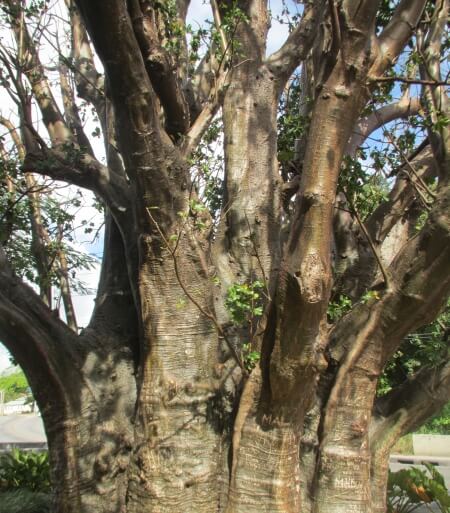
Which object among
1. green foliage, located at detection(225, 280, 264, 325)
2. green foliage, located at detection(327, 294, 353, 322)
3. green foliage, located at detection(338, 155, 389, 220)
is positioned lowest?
green foliage, located at detection(225, 280, 264, 325)

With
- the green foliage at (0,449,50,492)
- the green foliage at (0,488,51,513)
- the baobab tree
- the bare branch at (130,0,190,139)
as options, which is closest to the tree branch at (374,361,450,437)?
the baobab tree

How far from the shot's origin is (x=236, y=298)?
139 inches

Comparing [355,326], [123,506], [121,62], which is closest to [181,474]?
[123,506]

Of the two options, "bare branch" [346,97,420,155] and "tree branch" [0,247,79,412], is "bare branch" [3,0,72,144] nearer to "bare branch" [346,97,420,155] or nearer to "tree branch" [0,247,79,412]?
"tree branch" [0,247,79,412]

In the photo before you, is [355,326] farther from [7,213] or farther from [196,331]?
[7,213]

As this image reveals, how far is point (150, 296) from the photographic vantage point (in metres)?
3.80

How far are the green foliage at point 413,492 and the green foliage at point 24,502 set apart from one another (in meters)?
3.70

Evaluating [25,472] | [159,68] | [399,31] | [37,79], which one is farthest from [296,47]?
[25,472]

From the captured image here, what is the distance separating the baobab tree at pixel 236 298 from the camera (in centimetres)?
310

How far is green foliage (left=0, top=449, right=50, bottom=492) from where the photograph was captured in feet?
24.8

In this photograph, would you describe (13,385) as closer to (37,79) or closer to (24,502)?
(24,502)

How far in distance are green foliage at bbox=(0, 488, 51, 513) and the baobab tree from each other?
251cm

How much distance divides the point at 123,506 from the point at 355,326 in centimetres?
191

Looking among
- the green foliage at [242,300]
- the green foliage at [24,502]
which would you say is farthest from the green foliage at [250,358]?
the green foliage at [24,502]
